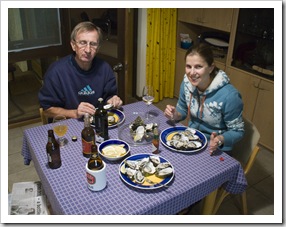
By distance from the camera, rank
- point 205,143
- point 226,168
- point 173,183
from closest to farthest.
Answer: point 173,183
point 226,168
point 205,143

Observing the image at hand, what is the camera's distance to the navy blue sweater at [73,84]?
220cm

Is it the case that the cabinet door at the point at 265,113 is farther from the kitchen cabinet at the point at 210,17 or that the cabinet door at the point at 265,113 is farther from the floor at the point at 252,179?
the kitchen cabinet at the point at 210,17

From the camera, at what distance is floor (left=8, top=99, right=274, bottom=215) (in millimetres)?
2441

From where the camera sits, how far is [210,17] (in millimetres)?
3611

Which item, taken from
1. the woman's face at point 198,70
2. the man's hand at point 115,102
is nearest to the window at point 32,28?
the man's hand at point 115,102

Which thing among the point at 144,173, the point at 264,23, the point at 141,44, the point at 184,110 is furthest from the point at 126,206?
the point at 141,44

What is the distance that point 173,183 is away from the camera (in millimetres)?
1523

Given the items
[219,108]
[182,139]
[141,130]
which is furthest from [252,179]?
[141,130]

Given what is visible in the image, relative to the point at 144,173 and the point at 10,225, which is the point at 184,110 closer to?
the point at 144,173

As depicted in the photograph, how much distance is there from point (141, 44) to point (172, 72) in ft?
2.01

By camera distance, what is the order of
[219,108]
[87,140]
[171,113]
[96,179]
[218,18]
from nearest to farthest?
[96,179] < [87,140] < [219,108] < [171,113] < [218,18]

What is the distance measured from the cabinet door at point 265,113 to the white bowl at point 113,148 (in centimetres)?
198

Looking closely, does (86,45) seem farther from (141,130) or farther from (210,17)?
(210,17)

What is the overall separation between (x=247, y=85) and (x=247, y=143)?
149 cm
